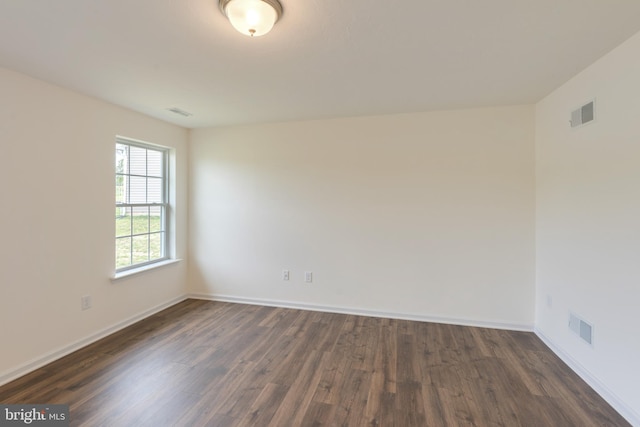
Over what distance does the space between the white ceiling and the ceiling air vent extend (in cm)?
30

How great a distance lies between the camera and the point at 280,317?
347cm

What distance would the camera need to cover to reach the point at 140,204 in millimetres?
3547

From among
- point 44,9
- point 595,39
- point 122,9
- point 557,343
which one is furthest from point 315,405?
point 595,39

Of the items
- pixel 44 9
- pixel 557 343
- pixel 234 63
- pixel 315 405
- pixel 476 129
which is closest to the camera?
pixel 44 9

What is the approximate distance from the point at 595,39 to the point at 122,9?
9.23ft

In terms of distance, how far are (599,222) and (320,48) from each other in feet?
7.74

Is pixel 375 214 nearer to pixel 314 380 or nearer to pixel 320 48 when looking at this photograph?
pixel 314 380

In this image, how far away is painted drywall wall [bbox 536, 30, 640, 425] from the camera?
1.83 meters

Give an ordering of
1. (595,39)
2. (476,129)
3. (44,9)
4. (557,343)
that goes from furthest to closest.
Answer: (476,129), (557,343), (595,39), (44,9)

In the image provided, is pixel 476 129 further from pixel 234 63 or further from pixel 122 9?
pixel 122 9

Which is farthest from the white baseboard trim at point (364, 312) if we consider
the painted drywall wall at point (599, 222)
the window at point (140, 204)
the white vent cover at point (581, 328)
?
the window at point (140, 204)

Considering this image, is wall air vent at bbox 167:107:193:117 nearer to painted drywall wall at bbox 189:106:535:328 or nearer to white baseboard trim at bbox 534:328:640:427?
painted drywall wall at bbox 189:106:535:328

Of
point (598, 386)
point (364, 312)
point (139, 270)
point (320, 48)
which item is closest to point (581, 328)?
point (598, 386)

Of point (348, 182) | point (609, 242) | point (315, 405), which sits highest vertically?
point (348, 182)
